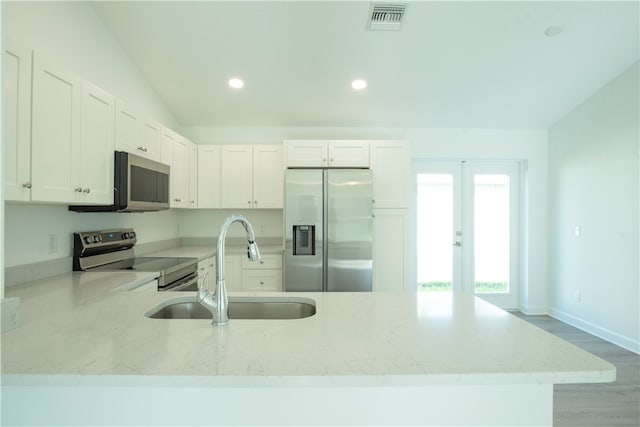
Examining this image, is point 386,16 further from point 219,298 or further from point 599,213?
point 599,213

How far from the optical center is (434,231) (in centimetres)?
446

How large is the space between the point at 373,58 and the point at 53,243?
117 inches

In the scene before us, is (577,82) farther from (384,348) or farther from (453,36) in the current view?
(384,348)

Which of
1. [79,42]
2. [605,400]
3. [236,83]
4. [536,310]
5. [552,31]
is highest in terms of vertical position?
[552,31]

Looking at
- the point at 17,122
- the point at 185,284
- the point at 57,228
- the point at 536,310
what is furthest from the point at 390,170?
the point at 17,122

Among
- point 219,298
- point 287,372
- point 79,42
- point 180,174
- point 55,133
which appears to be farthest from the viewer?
point 180,174

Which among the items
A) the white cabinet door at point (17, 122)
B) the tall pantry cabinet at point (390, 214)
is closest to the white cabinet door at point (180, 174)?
the white cabinet door at point (17, 122)

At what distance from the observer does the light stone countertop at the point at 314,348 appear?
2.80 feet

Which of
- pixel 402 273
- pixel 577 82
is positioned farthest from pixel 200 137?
pixel 577 82

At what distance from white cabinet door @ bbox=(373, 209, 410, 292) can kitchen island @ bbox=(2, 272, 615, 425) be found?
263 centimetres

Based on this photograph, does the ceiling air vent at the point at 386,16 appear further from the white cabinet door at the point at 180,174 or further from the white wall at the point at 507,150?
the white cabinet door at the point at 180,174

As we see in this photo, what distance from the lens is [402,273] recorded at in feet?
12.7

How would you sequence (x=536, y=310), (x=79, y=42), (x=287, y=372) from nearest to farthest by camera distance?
(x=287, y=372)
(x=79, y=42)
(x=536, y=310)

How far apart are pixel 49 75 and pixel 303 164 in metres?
2.43
